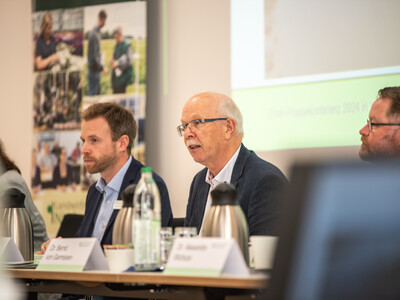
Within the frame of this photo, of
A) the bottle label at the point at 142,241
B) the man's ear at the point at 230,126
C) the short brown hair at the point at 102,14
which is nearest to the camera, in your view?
the bottle label at the point at 142,241

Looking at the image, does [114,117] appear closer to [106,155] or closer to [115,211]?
[106,155]

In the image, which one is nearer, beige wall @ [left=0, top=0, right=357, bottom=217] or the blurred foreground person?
the blurred foreground person

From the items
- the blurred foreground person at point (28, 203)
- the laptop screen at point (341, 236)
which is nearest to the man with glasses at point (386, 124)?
the blurred foreground person at point (28, 203)

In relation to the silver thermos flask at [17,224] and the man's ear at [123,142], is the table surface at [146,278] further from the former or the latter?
the man's ear at [123,142]

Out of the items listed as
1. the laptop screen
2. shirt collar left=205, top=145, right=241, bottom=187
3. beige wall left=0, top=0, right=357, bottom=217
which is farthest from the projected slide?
the laptop screen

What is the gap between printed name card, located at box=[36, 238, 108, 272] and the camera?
1675 mm

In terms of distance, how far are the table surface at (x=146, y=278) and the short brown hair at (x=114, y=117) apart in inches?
50.2

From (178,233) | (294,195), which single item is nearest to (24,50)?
(178,233)

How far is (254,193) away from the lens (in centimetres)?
234

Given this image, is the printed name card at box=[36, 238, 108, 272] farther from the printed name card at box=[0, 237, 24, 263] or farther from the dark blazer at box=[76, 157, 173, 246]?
the dark blazer at box=[76, 157, 173, 246]

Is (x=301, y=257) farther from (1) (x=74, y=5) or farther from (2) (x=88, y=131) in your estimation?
(1) (x=74, y=5)

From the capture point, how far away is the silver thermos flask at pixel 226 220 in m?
1.58

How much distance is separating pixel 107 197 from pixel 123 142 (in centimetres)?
34

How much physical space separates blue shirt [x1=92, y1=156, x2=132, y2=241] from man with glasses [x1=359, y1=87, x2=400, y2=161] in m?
1.16
